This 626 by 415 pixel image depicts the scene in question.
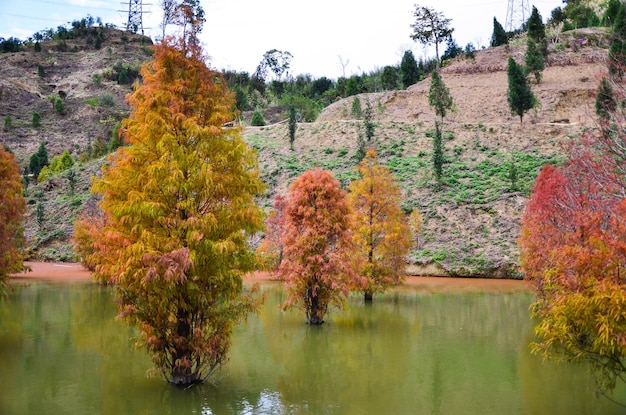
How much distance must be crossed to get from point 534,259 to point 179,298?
13694 millimetres

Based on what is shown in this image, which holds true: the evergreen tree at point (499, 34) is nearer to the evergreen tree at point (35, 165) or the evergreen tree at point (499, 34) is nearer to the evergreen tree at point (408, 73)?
the evergreen tree at point (408, 73)

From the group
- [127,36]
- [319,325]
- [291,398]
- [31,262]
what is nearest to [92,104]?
[127,36]

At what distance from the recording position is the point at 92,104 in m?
101

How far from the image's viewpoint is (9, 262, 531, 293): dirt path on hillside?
30.4 metres

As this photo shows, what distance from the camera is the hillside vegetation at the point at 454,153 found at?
133 ft

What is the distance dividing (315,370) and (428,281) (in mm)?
23122

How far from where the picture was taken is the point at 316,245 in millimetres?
18375

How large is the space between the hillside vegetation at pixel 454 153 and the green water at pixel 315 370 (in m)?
19.6

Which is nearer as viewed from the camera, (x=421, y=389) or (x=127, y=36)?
(x=421, y=389)

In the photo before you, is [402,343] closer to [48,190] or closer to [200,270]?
[200,270]

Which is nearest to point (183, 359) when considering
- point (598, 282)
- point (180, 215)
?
point (180, 215)

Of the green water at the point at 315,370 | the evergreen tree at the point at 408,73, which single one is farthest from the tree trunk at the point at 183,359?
the evergreen tree at the point at 408,73

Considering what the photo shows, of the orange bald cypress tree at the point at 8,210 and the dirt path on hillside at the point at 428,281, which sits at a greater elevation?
the orange bald cypress tree at the point at 8,210

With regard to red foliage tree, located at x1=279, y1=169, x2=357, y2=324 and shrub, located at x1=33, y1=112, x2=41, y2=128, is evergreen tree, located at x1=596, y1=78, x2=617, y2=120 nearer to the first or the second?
red foliage tree, located at x1=279, y1=169, x2=357, y2=324
